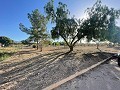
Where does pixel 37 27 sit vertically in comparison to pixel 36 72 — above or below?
above

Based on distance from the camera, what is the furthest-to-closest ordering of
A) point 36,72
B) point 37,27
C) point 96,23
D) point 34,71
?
point 37,27
point 96,23
point 34,71
point 36,72

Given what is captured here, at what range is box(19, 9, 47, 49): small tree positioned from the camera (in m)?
35.4

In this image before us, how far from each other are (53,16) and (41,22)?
5.49 metres

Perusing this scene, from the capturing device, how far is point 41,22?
3606 centimetres

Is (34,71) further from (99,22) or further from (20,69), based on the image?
(99,22)

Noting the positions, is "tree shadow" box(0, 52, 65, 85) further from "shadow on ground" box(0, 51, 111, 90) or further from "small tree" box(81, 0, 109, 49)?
"small tree" box(81, 0, 109, 49)

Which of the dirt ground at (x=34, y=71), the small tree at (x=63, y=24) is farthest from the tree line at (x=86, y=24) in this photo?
the dirt ground at (x=34, y=71)

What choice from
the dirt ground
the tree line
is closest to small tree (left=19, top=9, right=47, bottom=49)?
the tree line

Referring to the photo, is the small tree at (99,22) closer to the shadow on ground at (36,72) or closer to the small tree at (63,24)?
the small tree at (63,24)

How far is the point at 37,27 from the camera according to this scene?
36094 mm

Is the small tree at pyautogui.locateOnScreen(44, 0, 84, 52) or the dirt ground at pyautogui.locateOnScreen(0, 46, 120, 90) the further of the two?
the small tree at pyautogui.locateOnScreen(44, 0, 84, 52)

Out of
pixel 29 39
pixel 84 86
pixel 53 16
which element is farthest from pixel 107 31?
pixel 84 86

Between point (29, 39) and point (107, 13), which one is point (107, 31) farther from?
point (29, 39)

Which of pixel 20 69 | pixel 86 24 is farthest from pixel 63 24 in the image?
pixel 20 69
